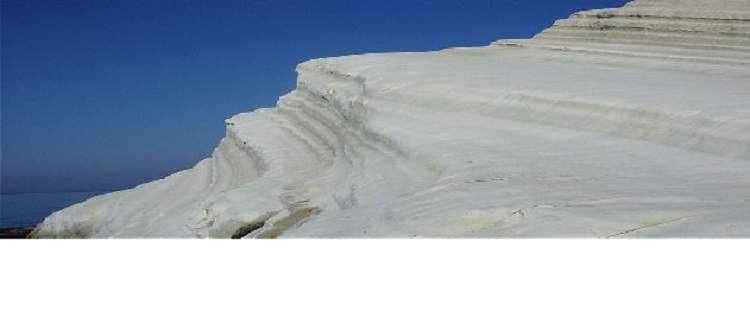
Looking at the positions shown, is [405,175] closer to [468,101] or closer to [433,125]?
[433,125]

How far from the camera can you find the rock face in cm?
414

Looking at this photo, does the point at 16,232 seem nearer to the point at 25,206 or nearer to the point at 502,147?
the point at 25,206

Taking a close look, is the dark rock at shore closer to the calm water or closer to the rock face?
the rock face

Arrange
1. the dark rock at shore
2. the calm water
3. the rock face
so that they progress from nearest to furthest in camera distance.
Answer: the rock face
the calm water
the dark rock at shore

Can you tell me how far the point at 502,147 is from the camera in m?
6.00

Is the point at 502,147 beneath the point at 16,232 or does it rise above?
beneath

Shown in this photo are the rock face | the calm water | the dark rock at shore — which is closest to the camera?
the rock face

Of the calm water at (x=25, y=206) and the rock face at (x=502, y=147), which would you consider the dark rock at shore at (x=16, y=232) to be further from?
the calm water at (x=25, y=206)

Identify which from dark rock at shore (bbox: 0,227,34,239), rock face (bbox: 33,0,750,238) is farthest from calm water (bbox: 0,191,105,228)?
dark rock at shore (bbox: 0,227,34,239)

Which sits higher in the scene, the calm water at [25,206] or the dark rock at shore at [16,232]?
the dark rock at shore at [16,232]

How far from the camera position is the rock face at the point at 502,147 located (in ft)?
13.6

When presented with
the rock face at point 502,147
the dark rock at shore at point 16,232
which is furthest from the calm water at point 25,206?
the dark rock at shore at point 16,232

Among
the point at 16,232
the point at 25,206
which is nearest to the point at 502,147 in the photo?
the point at 25,206
